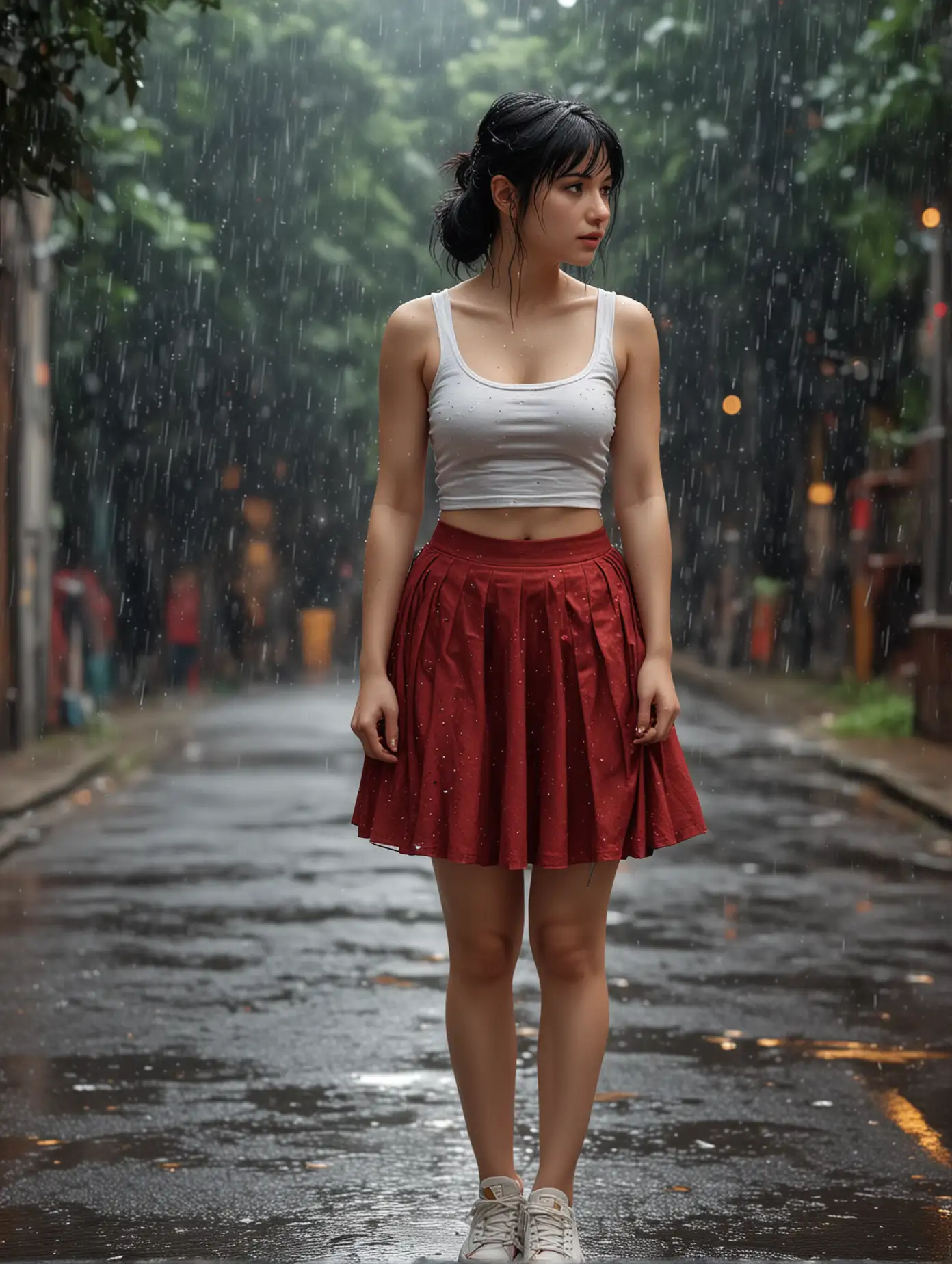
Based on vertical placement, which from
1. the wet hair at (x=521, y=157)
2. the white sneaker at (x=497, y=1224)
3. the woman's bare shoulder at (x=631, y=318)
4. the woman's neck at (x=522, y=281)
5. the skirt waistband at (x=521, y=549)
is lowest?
the white sneaker at (x=497, y=1224)

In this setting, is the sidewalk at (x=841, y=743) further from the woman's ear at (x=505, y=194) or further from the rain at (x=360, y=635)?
the woman's ear at (x=505, y=194)

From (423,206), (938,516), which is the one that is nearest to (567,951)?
(938,516)

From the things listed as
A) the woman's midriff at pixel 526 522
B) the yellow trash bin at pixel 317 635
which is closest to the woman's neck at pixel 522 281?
the woman's midriff at pixel 526 522

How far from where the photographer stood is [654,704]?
3.83m

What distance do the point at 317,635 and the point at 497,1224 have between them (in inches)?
1599

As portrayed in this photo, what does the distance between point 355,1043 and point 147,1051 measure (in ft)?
2.12

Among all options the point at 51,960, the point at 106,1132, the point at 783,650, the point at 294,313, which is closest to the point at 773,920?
the point at 51,960

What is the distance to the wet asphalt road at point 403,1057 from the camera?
15.2ft

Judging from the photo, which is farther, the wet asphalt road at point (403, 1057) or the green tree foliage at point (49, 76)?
the green tree foliage at point (49, 76)

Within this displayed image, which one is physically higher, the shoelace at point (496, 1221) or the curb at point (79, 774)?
the shoelace at point (496, 1221)

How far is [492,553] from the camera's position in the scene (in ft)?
12.6

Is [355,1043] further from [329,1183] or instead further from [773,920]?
[773,920]

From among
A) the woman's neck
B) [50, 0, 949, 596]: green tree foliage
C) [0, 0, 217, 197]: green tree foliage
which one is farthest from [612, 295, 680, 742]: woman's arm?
[50, 0, 949, 596]: green tree foliage

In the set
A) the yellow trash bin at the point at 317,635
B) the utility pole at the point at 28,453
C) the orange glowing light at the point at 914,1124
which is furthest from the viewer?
the yellow trash bin at the point at 317,635
